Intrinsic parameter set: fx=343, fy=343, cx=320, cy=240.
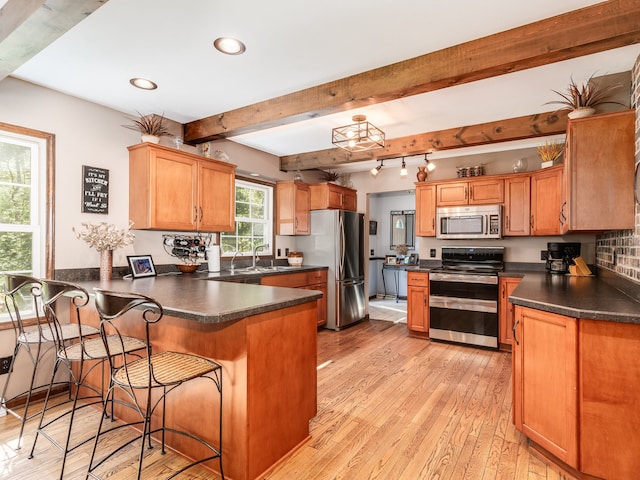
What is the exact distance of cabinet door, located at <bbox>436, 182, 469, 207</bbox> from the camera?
4.61m

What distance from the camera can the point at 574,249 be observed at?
13.2ft

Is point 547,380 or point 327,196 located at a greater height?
point 327,196

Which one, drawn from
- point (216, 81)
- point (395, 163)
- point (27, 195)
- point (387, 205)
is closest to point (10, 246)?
point (27, 195)

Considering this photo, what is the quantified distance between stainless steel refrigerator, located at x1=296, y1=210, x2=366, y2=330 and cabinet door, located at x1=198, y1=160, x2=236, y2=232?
1.61 m

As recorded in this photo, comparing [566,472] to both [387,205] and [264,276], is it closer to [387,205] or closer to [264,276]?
[264,276]

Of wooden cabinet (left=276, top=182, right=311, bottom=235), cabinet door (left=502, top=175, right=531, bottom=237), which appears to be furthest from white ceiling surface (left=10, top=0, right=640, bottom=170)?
wooden cabinet (left=276, top=182, right=311, bottom=235)

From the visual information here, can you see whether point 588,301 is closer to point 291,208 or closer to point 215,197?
point 215,197

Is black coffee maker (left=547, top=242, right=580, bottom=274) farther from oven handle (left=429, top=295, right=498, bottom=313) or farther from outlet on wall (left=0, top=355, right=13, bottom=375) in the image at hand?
outlet on wall (left=0, top=355, right=13, bottom=375)

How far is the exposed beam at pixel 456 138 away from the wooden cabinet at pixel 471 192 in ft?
2.67

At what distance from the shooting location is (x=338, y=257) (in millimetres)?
5043

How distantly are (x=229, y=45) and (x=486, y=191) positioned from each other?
11.8 ft

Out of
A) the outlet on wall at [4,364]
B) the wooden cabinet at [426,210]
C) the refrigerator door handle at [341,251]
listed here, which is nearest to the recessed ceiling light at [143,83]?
the outlet on wall at [4,364]

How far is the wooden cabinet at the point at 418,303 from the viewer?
4.55m

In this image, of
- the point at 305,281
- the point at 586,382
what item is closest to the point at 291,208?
the point at 305,281
